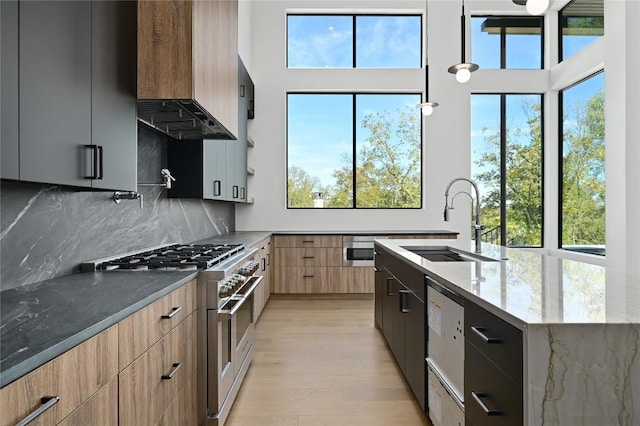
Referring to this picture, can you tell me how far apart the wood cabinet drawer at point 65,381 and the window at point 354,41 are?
551cm

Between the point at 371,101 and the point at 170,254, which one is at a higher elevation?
the point at 371,101

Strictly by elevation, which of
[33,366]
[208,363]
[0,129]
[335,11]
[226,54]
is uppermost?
[335,11]

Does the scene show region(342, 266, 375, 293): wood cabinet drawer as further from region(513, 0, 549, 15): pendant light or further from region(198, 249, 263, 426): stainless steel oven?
region(513, 0, 549, 15): pendant light

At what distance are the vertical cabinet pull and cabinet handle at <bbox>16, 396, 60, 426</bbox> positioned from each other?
91 cm

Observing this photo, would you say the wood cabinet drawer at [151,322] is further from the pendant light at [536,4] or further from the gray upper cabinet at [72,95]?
the pendant light at [536,4]

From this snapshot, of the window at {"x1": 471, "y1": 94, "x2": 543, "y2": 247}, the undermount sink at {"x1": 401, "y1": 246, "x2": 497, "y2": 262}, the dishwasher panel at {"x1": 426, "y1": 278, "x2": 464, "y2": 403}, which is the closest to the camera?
A: the dishwasher panel at {"x1": 426, "y1": 278, "x2": 464, "y2": 403}

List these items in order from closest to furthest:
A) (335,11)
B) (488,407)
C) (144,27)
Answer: (488,407), (144,27), (335,11)

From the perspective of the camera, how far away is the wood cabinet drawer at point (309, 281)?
202 inches

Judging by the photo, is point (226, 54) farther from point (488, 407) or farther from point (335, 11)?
point (335, 11)

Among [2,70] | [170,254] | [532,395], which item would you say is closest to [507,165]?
[170,254]

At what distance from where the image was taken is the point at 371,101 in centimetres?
604

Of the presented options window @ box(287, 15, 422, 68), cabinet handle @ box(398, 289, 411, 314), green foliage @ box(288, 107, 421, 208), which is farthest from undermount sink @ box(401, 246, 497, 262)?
window @ box(287, 15, 422, 68)

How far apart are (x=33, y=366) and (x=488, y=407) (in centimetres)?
127

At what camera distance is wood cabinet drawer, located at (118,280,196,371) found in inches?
49.1
